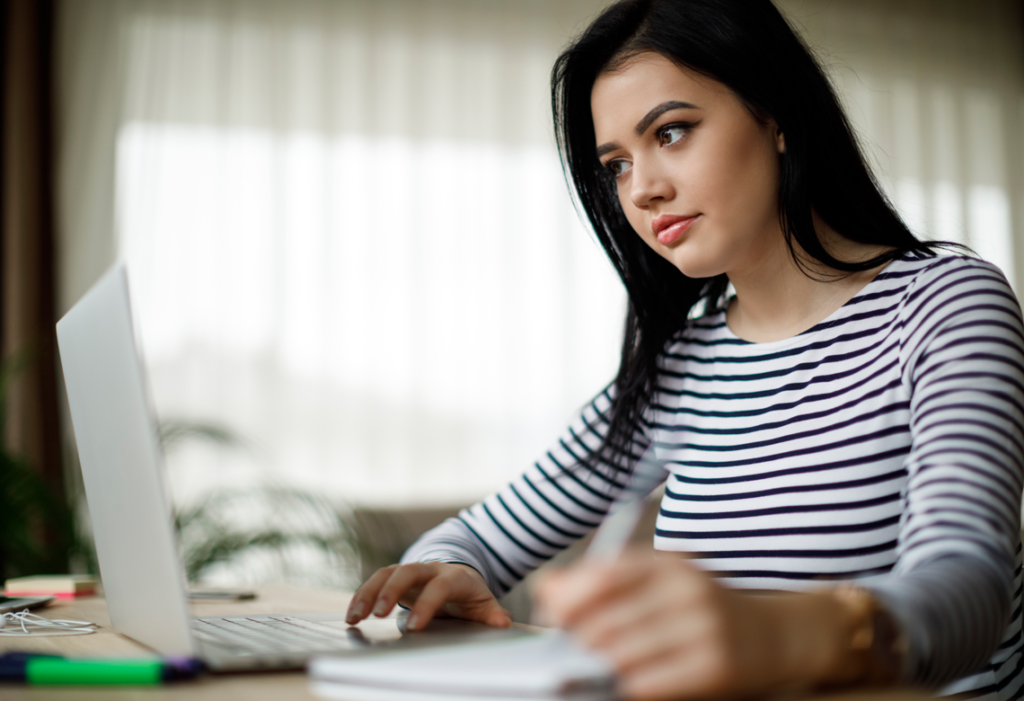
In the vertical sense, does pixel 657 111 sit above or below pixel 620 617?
above

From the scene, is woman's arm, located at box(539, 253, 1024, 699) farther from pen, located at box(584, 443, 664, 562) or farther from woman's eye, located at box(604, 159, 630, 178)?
woman's eye, located at box(604, 159, 630, 178)

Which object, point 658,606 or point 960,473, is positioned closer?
point 658,606

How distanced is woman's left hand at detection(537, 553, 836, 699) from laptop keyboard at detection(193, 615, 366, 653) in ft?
0.88

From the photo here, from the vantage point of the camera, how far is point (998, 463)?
60cm

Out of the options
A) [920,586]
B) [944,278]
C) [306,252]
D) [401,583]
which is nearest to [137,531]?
[401,583]

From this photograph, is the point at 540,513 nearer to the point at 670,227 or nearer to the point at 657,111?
the point at 670,227

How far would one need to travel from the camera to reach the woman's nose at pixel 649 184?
3.06ft

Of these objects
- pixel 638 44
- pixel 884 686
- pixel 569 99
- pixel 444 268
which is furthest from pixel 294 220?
pixel 884 686

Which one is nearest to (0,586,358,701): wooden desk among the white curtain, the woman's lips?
the woman's lips

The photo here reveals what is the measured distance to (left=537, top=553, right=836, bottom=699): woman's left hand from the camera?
369 millimetres

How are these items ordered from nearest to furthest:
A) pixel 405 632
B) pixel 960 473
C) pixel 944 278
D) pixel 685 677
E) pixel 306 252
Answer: pixel 685 677 → pixel 960 473 → pixel 405 632 → pixel 944 278 → pixel 306 252

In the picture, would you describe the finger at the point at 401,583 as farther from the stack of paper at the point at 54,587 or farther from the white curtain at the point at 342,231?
the white curtain at the point at 342,231

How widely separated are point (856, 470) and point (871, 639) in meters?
0.42

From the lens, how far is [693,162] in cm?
91
